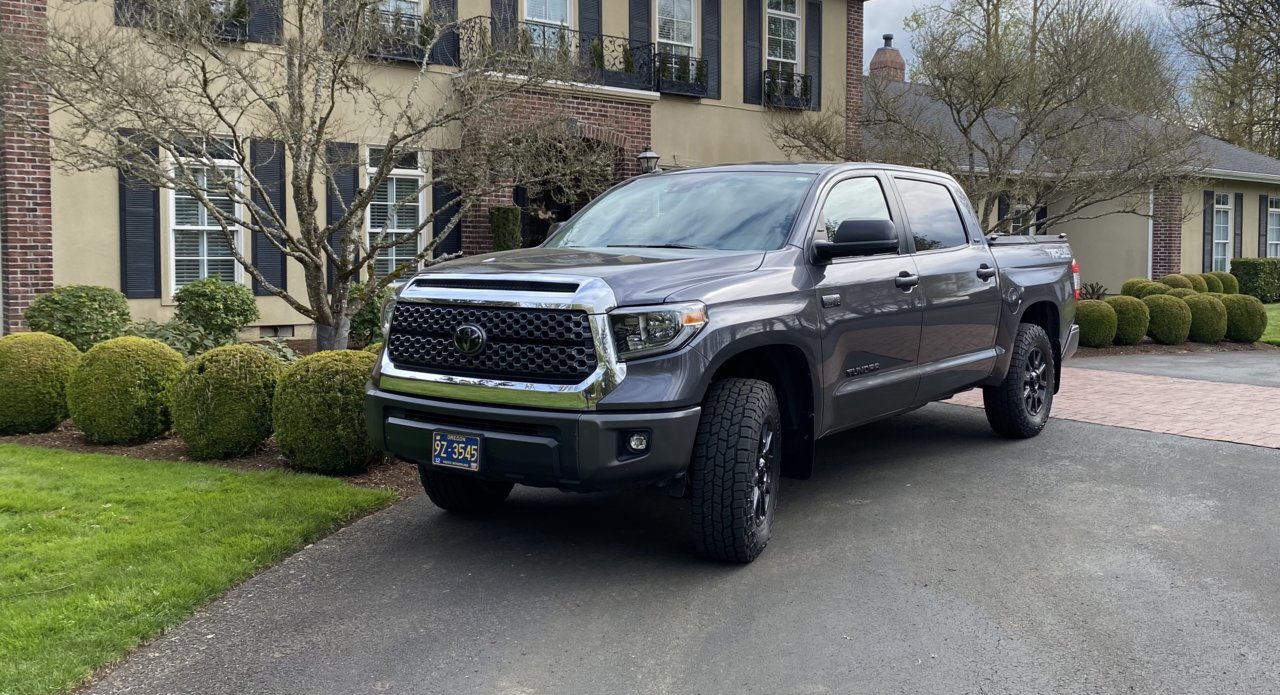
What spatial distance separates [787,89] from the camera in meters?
19.1

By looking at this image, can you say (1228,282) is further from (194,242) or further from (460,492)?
(460,492)

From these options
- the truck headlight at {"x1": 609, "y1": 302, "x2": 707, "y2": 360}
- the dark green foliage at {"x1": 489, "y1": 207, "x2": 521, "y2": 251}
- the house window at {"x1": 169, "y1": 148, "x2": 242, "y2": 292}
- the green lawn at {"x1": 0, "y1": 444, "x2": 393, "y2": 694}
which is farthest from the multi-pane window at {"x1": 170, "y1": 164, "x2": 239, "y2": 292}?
the truck headlight at {"x1": 609, "y1": 302, "x2": 707, "y2": 360}

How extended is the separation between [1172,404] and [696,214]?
6097 mm

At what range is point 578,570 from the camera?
16.1 feet

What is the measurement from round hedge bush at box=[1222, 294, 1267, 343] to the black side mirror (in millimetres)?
12915

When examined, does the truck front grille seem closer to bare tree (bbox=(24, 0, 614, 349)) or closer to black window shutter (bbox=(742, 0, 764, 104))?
bare tree (bbox=(24, 0, 614, 349))

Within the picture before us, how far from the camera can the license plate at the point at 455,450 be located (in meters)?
4.49

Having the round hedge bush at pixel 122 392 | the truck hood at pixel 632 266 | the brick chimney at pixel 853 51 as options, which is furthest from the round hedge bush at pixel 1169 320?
the round hedge bush at pixel 122 392

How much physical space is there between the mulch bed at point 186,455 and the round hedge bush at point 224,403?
Result: 14cm

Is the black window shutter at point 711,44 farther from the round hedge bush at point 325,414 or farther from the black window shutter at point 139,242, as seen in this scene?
the round hedge bush at point 325,414

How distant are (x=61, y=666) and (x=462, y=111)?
607 cm

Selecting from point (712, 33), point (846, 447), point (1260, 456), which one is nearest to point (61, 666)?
point (846, 447)

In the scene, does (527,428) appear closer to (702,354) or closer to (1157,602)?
(702,354)

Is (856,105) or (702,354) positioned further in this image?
(856,105)
